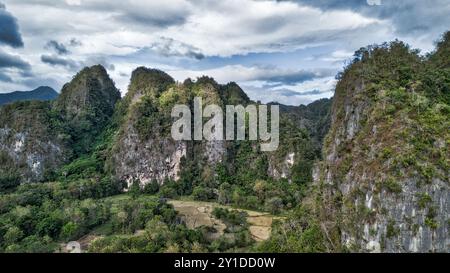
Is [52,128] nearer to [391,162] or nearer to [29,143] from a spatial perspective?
[29,143]

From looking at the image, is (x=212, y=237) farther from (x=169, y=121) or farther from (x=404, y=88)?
(x=169, y=121)

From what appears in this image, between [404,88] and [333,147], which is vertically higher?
[404,88]

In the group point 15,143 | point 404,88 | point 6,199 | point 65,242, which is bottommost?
point 65,242

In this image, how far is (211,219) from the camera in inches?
1195

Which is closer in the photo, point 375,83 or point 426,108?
point 426,108

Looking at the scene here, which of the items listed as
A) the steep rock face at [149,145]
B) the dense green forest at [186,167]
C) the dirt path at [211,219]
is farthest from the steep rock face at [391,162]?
the steep rock face at [149,145]

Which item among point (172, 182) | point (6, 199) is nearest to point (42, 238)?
point (6, 199)

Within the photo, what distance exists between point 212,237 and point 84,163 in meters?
23.5

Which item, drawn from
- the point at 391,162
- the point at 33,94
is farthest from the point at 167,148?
the point at 33,94

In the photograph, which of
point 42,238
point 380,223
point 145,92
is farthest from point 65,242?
point 145,92

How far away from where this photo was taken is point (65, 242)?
26.5 m

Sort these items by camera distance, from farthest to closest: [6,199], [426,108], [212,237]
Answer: [6,199]
[212,237]
[426,108]

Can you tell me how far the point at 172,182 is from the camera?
41438 mm

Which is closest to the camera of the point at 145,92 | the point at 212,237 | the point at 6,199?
the point at 212,237
